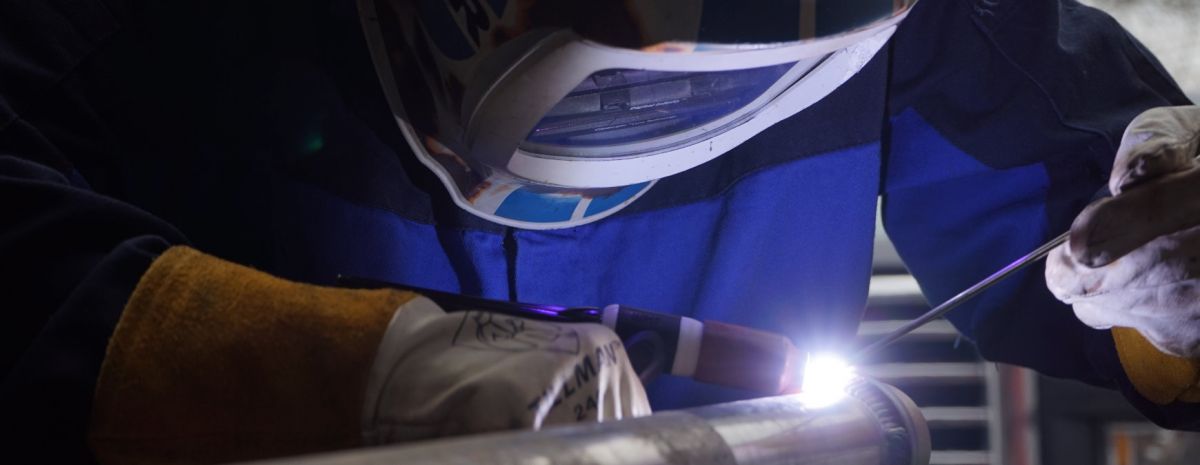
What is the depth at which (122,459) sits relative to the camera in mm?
606

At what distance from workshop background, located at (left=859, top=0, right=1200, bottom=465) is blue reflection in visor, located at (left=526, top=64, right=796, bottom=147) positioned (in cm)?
136

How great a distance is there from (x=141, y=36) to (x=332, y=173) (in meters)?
0.22

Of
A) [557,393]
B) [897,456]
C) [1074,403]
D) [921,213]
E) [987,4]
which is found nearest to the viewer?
[557,393]

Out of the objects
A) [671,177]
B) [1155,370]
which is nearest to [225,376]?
[671,177]

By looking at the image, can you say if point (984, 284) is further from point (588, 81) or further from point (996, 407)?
point (996, 407)

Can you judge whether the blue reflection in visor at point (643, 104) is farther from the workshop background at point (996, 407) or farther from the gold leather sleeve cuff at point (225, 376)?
the workshop background at point (996, 407)

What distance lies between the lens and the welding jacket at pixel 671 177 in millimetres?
894

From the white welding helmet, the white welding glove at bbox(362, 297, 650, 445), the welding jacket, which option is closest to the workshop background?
the welding jacket

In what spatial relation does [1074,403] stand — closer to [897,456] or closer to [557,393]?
[897,456]

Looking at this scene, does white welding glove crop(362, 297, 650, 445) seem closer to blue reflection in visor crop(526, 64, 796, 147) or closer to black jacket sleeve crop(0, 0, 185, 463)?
black jacket sleeve crop(0, 0, 185, 463)

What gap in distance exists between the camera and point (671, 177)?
46.4 inches

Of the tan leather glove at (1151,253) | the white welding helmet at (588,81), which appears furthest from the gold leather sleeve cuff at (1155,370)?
the white welding helmet at (588,81)

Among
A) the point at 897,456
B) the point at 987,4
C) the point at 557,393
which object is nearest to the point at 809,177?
the point at 987,4

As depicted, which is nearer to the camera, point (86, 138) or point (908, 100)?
point (86, 138)
